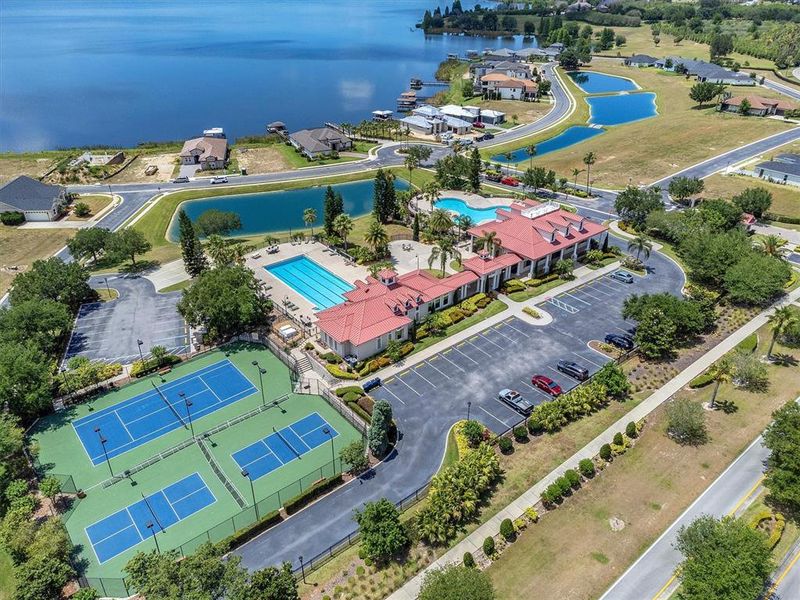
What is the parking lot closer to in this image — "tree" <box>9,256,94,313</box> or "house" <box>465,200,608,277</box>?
"house" <box>465,200,608,277</box>

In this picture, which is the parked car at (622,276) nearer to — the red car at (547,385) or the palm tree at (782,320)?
the palm tree at (782,320)

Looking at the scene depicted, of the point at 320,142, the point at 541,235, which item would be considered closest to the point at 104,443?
the point at 541,235

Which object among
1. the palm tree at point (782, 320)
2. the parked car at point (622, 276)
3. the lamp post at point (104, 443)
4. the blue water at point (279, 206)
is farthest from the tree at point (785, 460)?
the blue water at point (279, 206)

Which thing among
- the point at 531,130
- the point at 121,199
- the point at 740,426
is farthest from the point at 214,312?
the point at 531,130

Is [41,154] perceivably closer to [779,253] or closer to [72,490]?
[72,490]

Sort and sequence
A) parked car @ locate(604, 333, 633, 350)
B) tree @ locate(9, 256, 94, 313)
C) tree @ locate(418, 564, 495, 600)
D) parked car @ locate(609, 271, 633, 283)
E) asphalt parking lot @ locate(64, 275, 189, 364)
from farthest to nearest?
1. parked car @ locate(609, 271, 633, 283)
2. tree @ locate(9, 256, 94, 313)
3. asphalt parking lot @ locate(64, 275, 189, 364)
4. parked car @ locate(604, 333, 633, 350)
5. tree @ locate(418, 564, 495, 600)

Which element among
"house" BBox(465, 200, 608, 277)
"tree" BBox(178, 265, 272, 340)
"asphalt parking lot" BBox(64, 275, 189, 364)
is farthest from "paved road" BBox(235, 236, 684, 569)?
"asphalt parking lot" BBox(64, 275, 189, 364)

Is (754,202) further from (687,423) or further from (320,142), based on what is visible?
(320,142)
